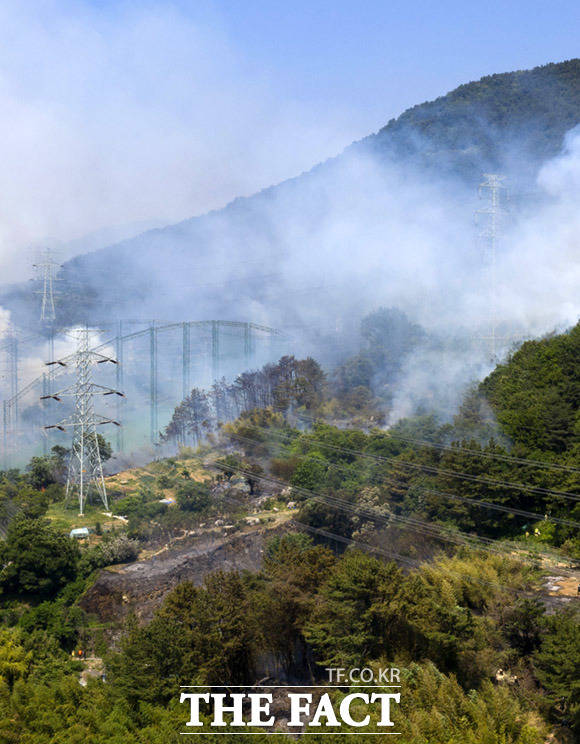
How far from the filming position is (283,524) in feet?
92.2

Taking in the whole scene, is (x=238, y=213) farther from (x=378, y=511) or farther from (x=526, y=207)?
(x=378, y=511)

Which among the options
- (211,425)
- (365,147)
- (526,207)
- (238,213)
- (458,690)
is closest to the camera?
(458,690)

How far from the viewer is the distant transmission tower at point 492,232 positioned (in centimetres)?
4372

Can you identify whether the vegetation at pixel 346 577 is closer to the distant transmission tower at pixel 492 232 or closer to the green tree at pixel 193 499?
the green tree at pixel 193 499

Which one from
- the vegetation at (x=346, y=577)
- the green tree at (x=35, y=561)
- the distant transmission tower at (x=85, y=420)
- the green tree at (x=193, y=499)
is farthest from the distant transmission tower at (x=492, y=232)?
the green tree at (x=35, y=561)

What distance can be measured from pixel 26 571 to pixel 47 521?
12.9 feet

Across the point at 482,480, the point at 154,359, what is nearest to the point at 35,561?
the point at 482,480

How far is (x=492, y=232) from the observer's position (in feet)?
150

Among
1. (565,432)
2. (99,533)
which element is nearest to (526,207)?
(565,432)

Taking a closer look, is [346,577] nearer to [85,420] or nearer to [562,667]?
[562,667]

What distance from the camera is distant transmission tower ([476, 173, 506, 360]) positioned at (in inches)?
1721

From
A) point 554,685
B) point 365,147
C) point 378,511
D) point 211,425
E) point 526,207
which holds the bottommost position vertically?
point 554,685

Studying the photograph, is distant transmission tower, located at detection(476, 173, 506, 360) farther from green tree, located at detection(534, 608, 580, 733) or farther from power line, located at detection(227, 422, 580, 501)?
green tree, located at detection(534, 608, 580, 733)

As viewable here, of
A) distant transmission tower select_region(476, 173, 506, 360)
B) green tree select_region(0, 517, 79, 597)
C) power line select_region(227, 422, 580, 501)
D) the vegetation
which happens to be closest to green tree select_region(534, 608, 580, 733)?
the vegetation
